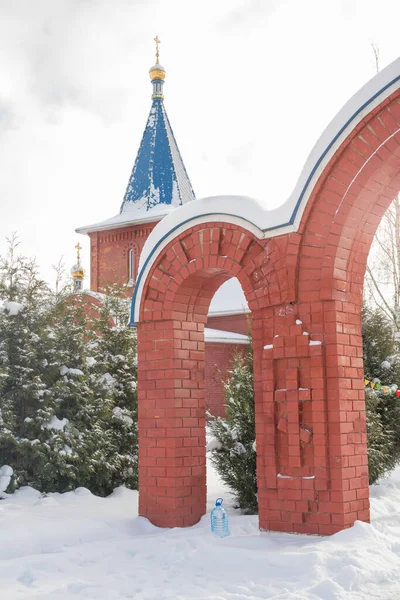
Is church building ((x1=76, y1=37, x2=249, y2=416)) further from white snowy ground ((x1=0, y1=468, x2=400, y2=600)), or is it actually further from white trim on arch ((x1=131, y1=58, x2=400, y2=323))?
white snowy ground ((x1=0, y1=468, x2=400, y2=600))

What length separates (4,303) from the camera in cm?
799

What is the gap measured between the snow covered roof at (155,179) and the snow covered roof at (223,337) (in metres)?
4.50

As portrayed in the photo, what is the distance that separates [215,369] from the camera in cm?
1969

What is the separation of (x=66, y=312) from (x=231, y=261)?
3.32 m

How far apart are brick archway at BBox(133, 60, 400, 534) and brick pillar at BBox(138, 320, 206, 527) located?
15 millimetres

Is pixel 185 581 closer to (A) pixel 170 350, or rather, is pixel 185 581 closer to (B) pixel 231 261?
(A) pixel 170 350

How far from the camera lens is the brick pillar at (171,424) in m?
6.13

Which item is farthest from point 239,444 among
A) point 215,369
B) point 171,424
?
point 215,369

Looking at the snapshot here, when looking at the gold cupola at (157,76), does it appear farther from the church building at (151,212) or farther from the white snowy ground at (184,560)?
the white snowy ground at (184,560)

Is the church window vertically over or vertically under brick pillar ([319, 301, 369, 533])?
over

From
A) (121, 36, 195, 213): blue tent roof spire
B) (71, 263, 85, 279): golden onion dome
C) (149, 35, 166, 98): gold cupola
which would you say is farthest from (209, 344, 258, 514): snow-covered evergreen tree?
(149, 35, 166, 98): gold cupola

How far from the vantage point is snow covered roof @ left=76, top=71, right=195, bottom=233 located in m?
22.1

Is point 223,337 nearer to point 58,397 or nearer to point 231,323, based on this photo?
point 231,323

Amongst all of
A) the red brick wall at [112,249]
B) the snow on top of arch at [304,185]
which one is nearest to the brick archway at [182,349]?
the snow on top of arch at [304,185]
